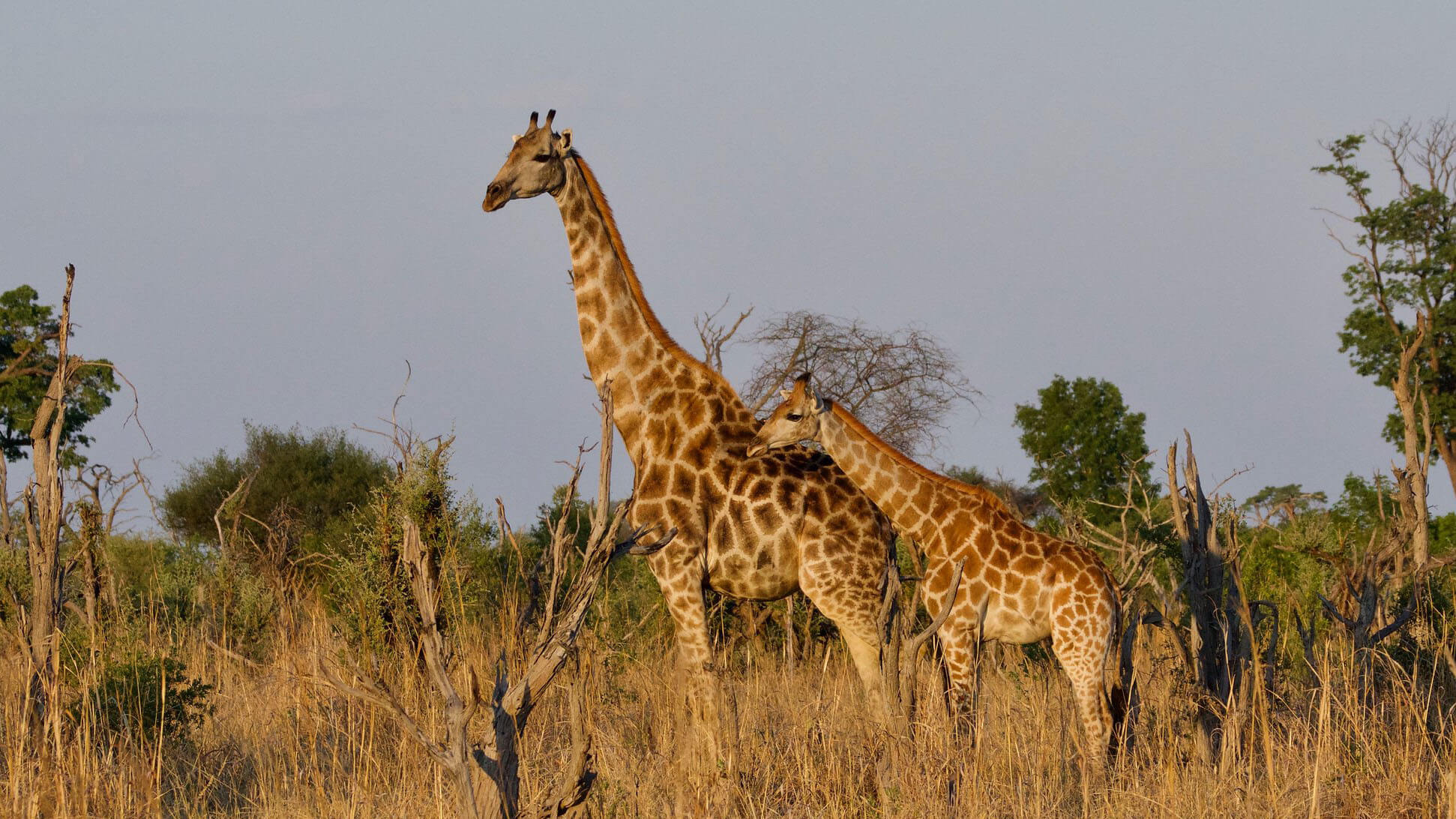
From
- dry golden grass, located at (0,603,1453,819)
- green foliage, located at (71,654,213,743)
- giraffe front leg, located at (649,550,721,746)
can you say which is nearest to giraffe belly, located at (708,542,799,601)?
giraffe front leg, located at (649,550,721,746)

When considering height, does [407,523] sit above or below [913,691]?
above

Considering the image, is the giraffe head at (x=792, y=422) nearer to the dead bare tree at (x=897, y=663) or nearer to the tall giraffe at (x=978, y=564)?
the tall giraffe at (x=978, y=564)

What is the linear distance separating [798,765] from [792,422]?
6.14ft

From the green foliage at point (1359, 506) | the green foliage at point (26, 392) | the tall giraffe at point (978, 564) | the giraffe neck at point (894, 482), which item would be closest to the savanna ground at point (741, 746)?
the tall giraffe at point (978, 564)

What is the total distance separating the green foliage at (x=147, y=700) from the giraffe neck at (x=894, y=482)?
3922mm

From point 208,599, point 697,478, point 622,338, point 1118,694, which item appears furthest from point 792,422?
point 208,599

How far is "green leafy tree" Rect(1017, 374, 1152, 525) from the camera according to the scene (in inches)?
856

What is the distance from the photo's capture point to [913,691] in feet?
22.0

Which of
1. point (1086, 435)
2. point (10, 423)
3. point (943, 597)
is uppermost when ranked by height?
point (10, 423)

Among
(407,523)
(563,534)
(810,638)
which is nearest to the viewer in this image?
(407,523)

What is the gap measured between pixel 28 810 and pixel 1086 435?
784 inches

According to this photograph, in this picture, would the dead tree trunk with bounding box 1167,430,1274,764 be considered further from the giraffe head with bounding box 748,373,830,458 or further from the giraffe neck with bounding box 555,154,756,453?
the giraffe neck with bounding box 555,154,756,453

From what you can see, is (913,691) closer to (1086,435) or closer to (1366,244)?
(1086,435)

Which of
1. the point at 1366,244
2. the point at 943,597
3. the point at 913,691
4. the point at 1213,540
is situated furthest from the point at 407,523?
the point at 1366,244
